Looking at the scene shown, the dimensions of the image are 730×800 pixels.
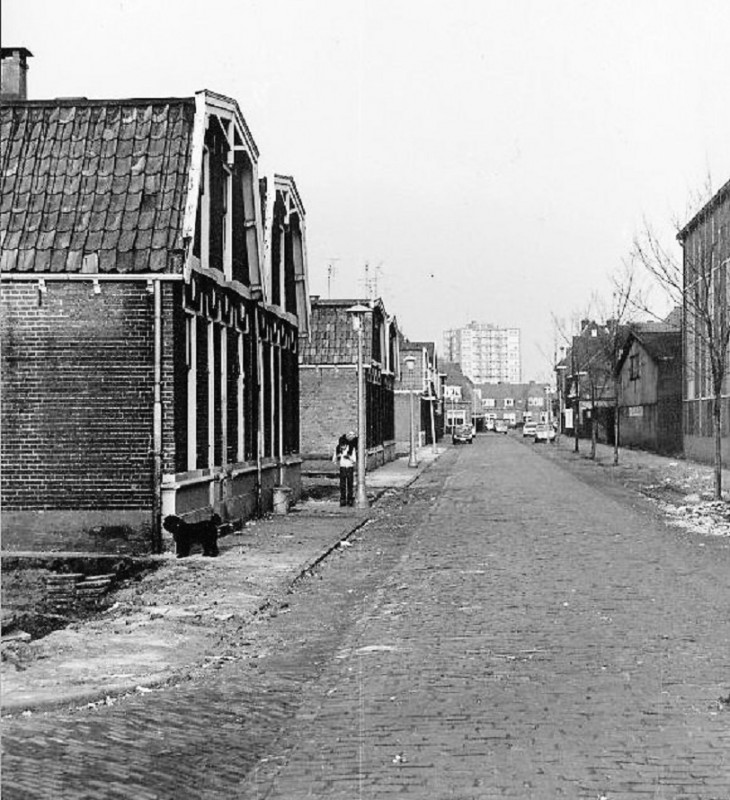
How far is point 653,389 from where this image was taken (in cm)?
5712

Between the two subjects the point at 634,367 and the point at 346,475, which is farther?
the point at 634,367

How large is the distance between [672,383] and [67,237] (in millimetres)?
43188

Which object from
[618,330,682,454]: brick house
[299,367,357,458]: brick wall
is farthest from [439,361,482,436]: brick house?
[299,367,357,458]: brick wall

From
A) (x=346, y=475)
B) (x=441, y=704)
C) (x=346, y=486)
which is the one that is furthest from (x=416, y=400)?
(x=441, y=704)

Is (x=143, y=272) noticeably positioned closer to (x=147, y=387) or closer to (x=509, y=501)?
(x=147, y=387)

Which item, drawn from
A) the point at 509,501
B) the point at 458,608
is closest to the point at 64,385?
the point at 458,608

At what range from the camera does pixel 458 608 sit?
11547mm

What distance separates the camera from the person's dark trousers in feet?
82.9

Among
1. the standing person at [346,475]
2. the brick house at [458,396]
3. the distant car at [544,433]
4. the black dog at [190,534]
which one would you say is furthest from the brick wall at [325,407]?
the brick house at [458,396]

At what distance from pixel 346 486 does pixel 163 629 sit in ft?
49.0

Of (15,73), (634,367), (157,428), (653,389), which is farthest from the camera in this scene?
(634,367)

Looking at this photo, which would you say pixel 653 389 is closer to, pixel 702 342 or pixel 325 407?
pixel 325 407

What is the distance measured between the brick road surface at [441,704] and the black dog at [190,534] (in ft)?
6.58

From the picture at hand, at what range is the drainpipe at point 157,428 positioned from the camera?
632 inches
